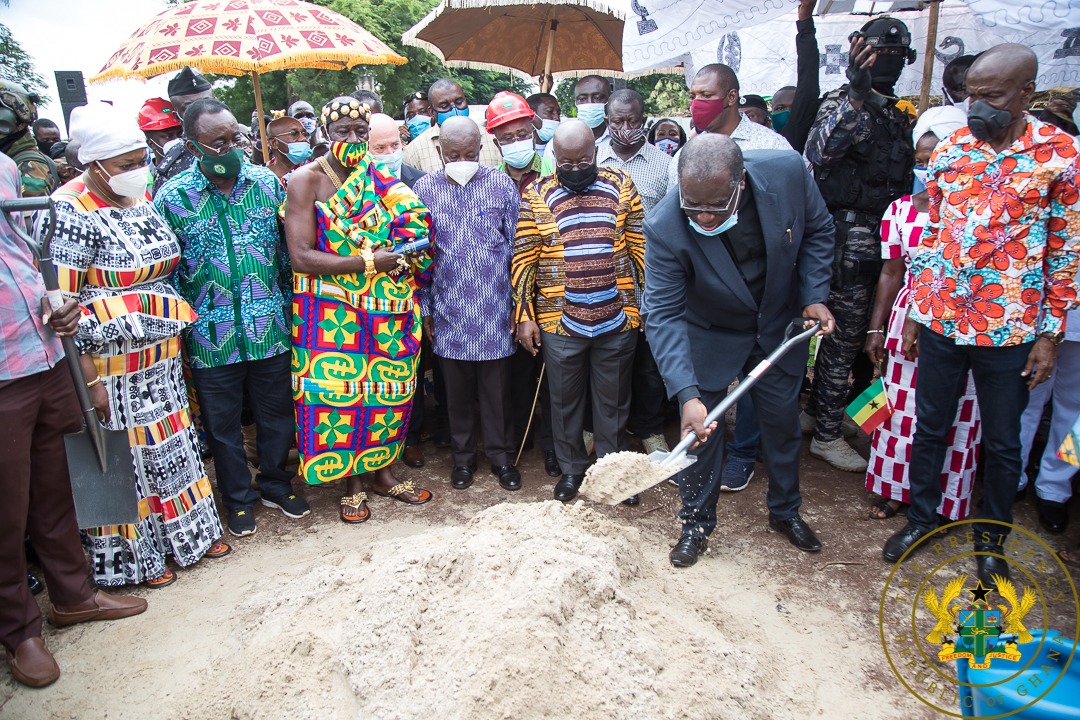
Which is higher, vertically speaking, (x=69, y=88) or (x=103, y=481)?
(x=69, y=88)

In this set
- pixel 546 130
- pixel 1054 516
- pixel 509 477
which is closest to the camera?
pixel 1054 516

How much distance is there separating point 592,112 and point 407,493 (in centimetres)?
317

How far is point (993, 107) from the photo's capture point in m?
2.89

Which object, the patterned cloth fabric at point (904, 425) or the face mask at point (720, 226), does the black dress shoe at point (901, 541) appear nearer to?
the patterned cloth fabric at point (904, 425)

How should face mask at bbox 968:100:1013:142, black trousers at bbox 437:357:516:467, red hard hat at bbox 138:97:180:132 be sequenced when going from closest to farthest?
1. face mask at bbox 968:100:1013:142
2. black trousers at bbox 437:357:516:467
3. red hard hat at bbox 138:97:180:132

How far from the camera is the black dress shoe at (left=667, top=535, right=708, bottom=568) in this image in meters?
3.48

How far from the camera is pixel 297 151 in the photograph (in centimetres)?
507

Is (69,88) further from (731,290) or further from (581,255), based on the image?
(731,290)

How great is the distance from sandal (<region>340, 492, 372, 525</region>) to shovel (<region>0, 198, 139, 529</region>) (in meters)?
1.12

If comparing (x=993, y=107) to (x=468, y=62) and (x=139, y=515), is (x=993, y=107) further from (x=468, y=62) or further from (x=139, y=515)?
(x=468, y=62)

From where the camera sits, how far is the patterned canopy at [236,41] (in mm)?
4633

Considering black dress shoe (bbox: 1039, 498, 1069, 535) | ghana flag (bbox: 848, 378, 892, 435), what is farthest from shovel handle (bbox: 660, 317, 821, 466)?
black dress shoe (bbox: 1039, 498, 1069, 535)

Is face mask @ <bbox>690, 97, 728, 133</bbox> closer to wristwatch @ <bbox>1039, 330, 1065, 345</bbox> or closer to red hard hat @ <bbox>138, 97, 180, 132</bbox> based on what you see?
wristwatch @ <bbox>1039, 330, 1065, 345</bbox>

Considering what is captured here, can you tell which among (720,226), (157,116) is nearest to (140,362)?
(720,226)
